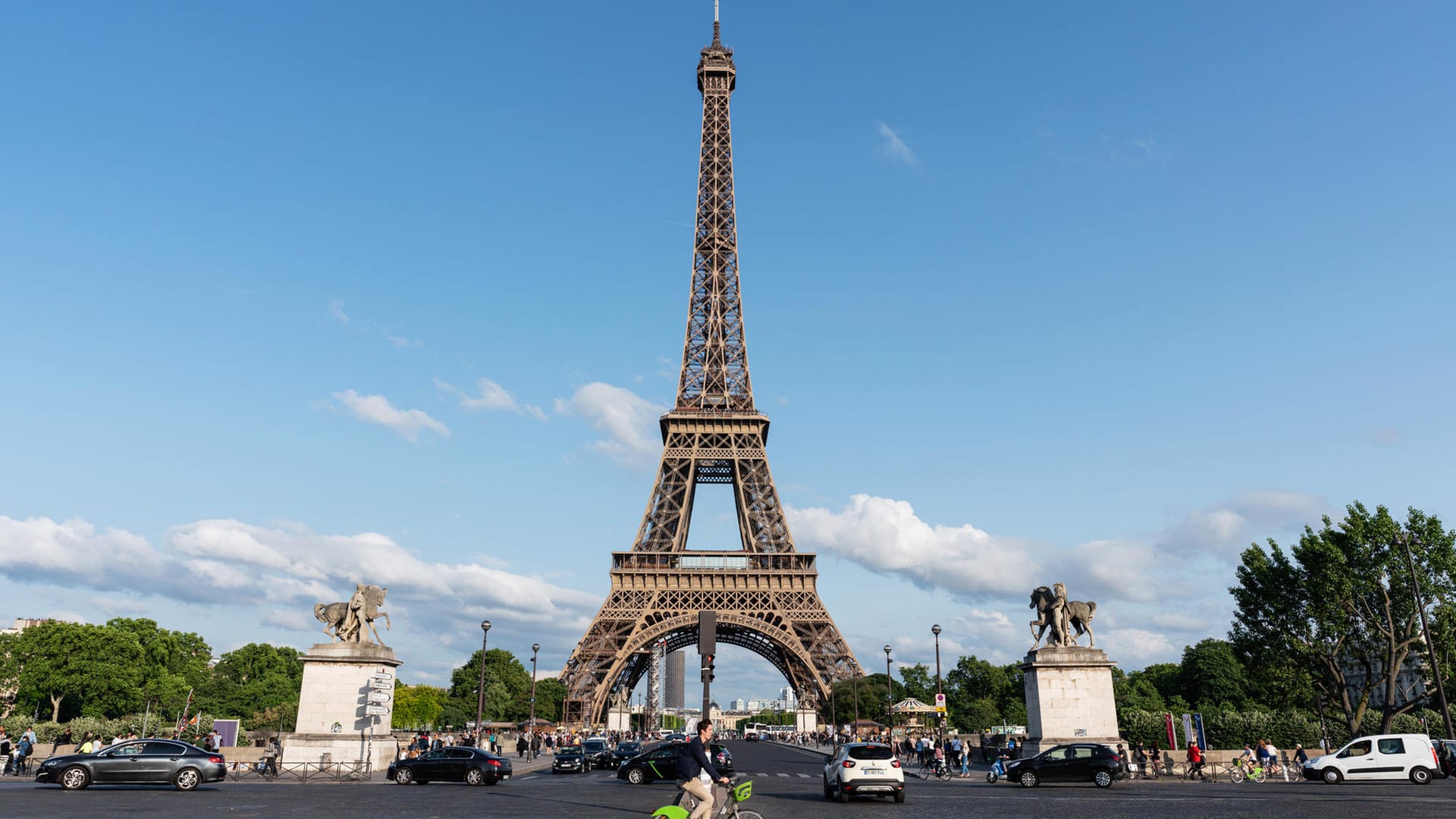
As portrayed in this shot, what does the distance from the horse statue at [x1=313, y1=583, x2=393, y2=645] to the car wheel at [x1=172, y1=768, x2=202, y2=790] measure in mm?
5741

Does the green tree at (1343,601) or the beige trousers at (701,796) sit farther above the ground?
the green tree at (1343,601)

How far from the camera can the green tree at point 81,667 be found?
84.5 metres

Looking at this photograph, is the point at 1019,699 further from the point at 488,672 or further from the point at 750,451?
the point at 488,672

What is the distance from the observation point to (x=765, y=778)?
33.6 m

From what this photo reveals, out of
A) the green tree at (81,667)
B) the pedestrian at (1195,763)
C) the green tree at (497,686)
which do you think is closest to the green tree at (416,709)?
the green tree at (497,686)

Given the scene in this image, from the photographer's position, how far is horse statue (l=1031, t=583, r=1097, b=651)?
29.0 metres

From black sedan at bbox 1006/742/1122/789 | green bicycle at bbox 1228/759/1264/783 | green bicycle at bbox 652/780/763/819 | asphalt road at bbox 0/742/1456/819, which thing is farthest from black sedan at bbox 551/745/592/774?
green bicycle at bbox 652/780/763/819

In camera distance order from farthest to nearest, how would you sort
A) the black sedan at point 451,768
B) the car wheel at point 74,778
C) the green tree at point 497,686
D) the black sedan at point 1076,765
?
the green tree at point 497,686, the black sedan at point 451,768, the black sedan at point 1076,765, the car wheel at point 74,778

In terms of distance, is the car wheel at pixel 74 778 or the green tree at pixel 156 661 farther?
the green tree at pixel 156 661

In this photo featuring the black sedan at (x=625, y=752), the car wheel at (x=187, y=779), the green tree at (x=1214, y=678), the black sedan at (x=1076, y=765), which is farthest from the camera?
the green tree at (x=1214, y=678)

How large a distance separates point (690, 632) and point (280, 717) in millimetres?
56524

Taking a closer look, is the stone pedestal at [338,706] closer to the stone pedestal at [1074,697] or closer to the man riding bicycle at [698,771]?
the man riding bicycle at [698,771]

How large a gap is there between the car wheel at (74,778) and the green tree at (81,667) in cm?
7337

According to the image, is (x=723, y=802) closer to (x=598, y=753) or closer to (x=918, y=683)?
(x=598, y=753)
